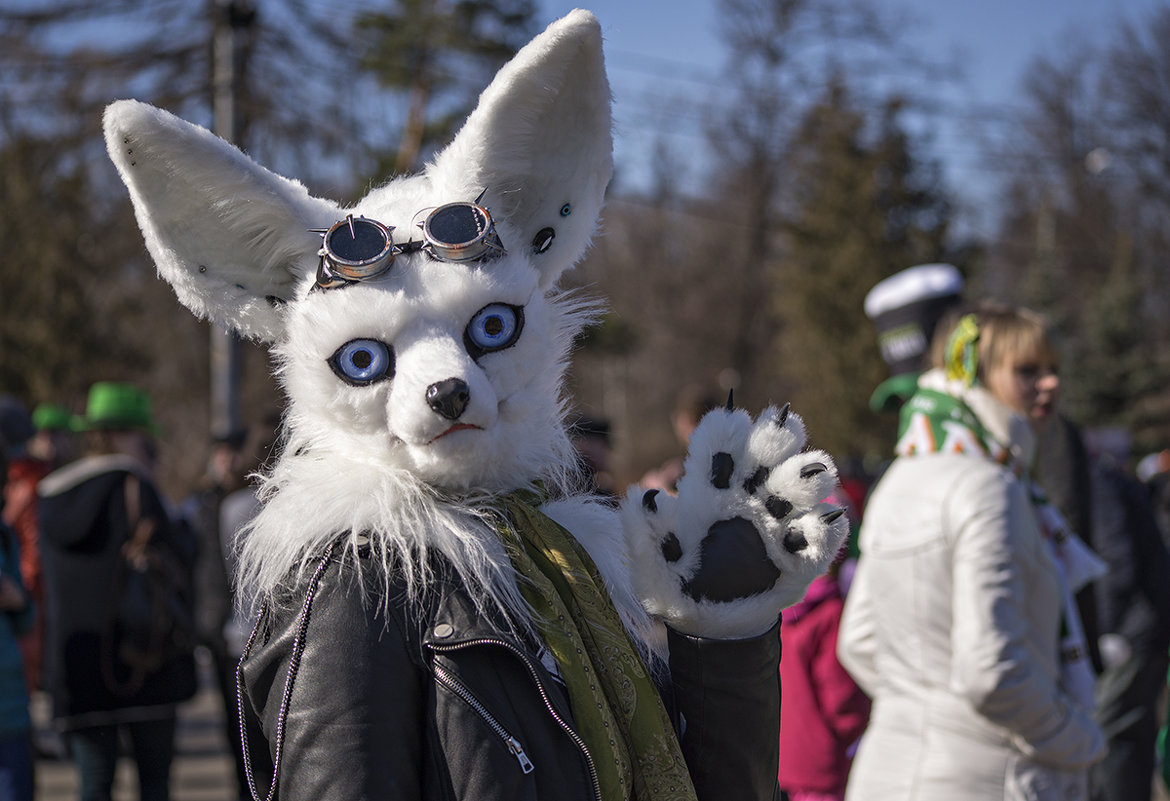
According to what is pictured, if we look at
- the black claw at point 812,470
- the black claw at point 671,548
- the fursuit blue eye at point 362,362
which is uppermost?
the fursuit blue eye at point 362,362

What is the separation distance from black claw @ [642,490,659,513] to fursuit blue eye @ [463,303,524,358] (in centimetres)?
30

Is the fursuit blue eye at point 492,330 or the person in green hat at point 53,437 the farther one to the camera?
the person in green hat at point 53,437

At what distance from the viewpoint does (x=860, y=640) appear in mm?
2914

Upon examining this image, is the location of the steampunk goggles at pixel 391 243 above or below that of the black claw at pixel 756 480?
above

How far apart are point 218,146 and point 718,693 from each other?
1078 mm

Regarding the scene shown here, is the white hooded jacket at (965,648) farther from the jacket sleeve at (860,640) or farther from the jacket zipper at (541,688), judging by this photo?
the jacket zipper at (541,688)

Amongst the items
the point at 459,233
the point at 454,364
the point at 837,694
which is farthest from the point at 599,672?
the point at 837,694

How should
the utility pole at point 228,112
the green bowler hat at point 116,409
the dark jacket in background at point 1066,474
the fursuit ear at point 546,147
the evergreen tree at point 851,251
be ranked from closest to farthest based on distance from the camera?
the fursuit ear at point 546,147, the dark jacket in background at point 1066,474, the green bowler hat at point 116,409, the utility pole at point 228,112, the evergreen tree at point 851,251

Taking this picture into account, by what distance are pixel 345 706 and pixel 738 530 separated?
565 mm

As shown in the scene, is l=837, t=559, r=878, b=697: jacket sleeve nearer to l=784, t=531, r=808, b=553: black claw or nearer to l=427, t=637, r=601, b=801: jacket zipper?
l=784, t=531, r=808, b=553: black claw

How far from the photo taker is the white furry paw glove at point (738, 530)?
1.51 metres

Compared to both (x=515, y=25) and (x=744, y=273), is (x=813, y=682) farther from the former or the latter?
(x=744, y=273)

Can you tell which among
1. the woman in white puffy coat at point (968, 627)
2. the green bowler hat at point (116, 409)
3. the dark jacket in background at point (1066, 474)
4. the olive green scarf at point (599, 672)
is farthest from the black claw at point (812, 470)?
the green bowler hat at point (116, 409)

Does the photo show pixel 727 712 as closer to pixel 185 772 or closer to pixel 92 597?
pixel 92 597
